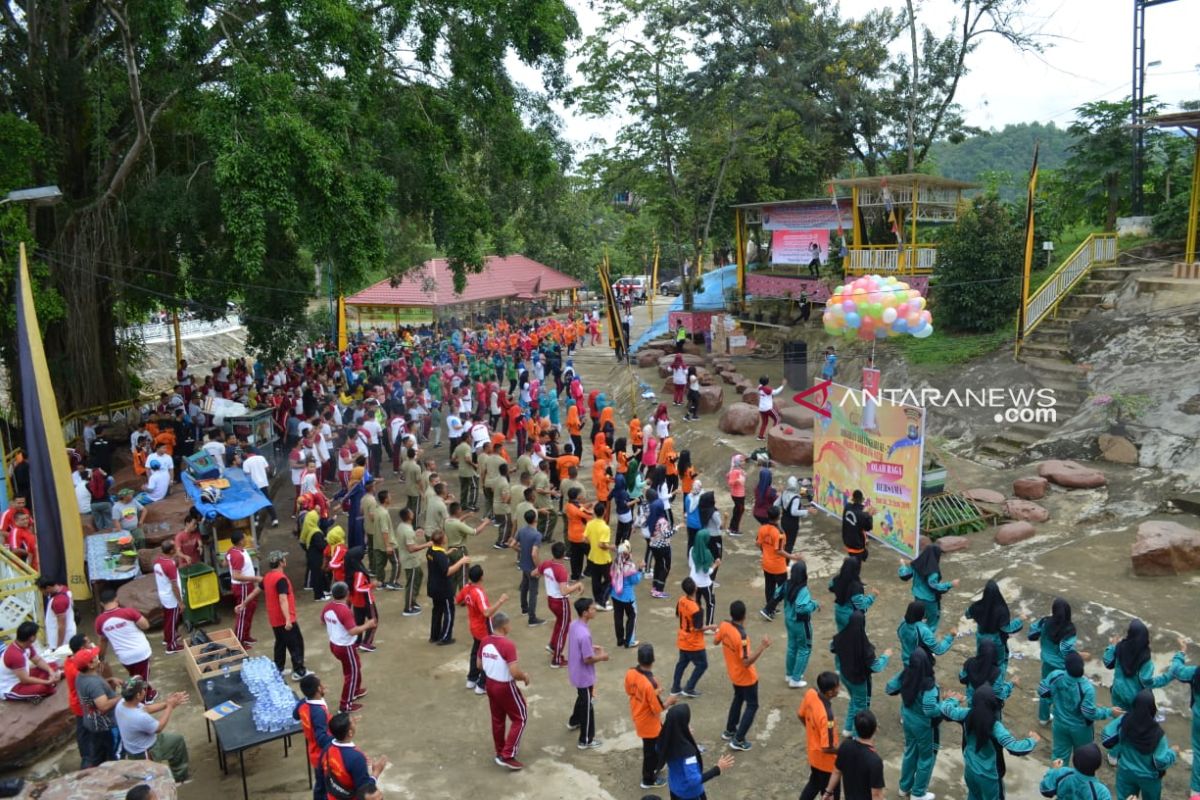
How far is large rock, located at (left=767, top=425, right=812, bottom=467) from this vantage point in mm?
14516

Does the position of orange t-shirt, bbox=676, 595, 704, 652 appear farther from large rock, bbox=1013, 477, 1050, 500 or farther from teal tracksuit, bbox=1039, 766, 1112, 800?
large rock, bbox=1013, 477, 1050, 500

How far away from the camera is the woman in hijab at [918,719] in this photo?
606 cm

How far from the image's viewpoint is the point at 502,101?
1667 centimetres

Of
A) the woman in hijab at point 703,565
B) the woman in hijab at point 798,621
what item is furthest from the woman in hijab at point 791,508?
the woman in hijab at point 798,621

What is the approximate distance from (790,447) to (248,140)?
9962mm

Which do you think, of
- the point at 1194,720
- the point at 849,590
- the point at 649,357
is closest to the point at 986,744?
the point at 1194,720

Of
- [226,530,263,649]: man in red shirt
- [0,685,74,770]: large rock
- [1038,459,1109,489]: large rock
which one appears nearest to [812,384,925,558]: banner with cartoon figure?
[1038,459,1109,489]: large rock

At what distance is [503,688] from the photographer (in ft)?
21.9

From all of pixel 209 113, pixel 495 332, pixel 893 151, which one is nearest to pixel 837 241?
pixel 893 151

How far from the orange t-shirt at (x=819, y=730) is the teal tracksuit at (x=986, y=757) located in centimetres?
82

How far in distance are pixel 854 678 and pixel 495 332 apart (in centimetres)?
2281

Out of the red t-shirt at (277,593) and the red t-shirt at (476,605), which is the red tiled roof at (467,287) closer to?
the red t-shirt at (277,593)

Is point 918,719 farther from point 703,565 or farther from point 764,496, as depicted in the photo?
point 764,496

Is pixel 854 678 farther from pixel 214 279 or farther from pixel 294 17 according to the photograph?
pixel 214 279
